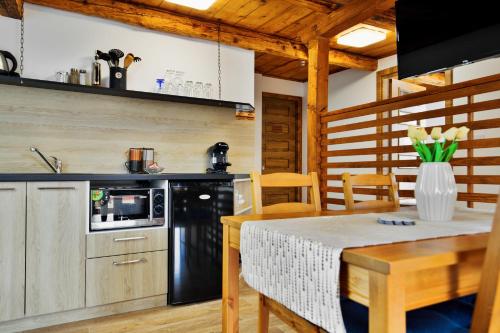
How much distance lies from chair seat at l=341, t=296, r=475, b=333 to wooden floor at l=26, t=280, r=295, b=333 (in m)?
1.15

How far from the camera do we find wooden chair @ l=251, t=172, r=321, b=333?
49.8 inches

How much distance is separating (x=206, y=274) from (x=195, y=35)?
2247 mm

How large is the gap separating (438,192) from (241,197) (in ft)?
6.36

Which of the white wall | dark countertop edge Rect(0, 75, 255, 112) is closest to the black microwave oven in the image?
dark countertop edge Rect(0, 75, 255, 112)

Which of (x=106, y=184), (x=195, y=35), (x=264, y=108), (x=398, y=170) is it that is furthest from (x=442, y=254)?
(x=264, y=108)

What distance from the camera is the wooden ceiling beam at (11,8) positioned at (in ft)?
8.22

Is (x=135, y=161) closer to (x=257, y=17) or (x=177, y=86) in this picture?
(x=177, y=86)

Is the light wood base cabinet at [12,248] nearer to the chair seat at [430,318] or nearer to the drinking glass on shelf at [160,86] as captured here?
the drinking glass on shelf at [160,86]

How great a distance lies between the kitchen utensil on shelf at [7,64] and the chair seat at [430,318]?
106 inches

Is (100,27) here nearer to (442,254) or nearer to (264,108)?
(264,108)

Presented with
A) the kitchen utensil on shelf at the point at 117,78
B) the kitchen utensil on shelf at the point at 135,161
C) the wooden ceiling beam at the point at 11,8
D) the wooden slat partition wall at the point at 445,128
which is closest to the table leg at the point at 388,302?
the wooden slat partition wall at the point at 445,128

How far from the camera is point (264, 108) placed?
5.43 meters

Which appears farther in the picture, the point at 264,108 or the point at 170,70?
the point at 264,108

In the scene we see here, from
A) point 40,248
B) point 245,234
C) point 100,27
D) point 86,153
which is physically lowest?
point 40,248
